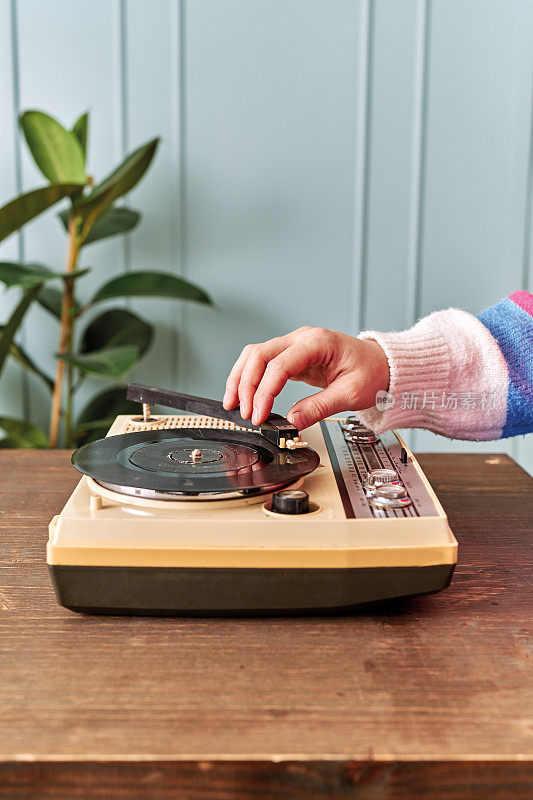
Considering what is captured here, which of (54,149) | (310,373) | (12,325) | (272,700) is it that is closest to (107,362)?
(12,325)

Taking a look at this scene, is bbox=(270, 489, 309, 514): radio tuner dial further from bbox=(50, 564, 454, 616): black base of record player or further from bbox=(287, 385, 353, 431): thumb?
bbox=(287, 385, 353, 431): thumb

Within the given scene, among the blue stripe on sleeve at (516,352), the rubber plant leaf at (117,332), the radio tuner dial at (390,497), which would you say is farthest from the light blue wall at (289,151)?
the radio tuner dial at (390,497)

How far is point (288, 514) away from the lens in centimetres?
55

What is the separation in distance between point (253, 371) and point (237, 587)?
239mm

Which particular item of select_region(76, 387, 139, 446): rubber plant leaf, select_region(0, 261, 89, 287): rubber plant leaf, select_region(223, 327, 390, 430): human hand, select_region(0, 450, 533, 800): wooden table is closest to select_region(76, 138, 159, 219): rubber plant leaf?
select_region(0, 261, 89, 287): rubber plant leaf

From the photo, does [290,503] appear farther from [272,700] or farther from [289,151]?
[289,151]

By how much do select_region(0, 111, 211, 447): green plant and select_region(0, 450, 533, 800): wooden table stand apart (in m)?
0.92

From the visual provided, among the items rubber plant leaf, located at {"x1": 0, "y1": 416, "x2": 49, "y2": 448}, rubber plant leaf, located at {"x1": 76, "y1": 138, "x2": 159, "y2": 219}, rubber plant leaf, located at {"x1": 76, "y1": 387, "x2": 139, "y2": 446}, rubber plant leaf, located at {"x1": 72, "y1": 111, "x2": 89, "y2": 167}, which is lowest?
rubber plant leaf, located at {"x1": 0, "y1": 416, "x2": 49, "y2": 448}

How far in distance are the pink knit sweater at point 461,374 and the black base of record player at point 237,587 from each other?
0.30 metres

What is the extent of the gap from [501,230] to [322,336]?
4.49 ft

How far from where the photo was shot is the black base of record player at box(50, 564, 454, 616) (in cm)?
53

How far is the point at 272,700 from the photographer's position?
447mm

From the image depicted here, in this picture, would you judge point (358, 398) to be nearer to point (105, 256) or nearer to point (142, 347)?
point (142, 347)

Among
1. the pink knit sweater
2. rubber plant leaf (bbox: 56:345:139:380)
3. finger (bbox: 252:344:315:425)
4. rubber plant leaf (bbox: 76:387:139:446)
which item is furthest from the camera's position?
rubber plant leaf (bbox: 76:387:139:446)
